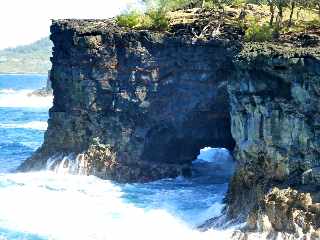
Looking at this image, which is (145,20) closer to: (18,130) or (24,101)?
(18,130)

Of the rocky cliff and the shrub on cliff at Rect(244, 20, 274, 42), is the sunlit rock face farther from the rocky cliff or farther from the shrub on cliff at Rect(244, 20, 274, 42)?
the shrub on cliff at Rect(244, 20, 274, 42)

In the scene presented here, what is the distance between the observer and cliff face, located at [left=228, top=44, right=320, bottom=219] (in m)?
40.9

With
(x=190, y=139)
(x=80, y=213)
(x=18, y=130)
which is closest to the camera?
(x=80, y=213)

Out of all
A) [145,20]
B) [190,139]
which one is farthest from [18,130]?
[190,139]

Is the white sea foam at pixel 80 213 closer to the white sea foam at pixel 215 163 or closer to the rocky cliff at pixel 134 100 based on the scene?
the rocky cliff at pixel 134 100

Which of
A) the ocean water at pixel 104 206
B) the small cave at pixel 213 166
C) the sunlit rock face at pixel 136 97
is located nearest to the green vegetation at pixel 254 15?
the sunlit rock face at pixel 136 97

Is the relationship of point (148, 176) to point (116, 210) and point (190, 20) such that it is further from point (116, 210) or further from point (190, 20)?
point (190, 20)

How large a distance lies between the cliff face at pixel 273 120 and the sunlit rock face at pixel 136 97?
1057 centimetres

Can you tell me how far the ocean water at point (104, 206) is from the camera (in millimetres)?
44406

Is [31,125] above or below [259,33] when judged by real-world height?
below

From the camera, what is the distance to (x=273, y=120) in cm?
4359

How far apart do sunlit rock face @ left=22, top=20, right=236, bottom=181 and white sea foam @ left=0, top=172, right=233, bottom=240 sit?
4.10 metres

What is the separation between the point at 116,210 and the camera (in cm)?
5006

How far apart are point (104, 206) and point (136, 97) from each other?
11.7m
